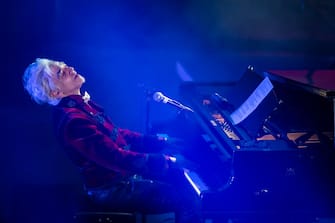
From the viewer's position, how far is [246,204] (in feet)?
7.96

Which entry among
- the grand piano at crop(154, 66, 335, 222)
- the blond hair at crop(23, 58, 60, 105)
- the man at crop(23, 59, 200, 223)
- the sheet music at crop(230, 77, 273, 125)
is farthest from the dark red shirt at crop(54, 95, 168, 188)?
the sheet music at crop(230, 77, 273, 125)

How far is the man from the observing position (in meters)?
2.66

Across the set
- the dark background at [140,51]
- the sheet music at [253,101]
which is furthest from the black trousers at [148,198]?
the dark background at [140,51]

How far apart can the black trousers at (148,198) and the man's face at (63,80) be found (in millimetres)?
581

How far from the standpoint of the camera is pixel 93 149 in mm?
2646

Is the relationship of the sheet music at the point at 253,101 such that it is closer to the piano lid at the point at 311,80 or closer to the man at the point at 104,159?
the piano lid at the point at 311,80

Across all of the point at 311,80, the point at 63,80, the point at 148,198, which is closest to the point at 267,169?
the point at 311,80

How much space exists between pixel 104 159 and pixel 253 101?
0.83 meters

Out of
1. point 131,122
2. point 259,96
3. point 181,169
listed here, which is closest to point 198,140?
point 181,169

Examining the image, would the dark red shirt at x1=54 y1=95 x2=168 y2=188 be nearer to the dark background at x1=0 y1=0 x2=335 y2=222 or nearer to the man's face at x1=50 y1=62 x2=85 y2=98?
the man's face at x1=50 y1=62 x2=85 y2=98

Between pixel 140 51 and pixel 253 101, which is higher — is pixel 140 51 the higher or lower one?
the higher one

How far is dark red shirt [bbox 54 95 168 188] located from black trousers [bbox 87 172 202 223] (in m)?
0.06

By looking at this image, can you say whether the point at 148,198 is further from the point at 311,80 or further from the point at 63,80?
the point at 311,80

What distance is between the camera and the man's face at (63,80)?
2.86 metres
